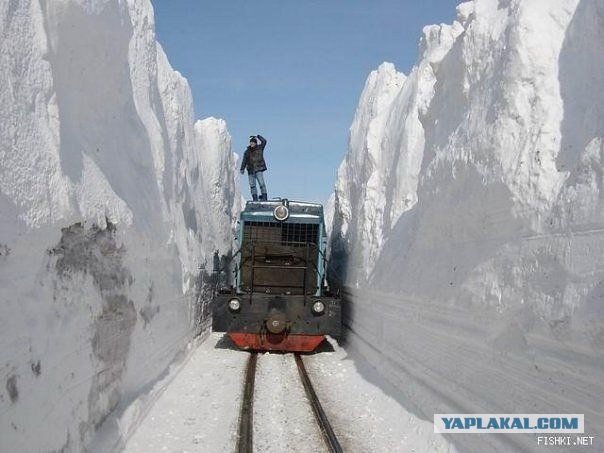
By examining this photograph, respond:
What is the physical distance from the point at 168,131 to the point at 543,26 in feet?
26.0

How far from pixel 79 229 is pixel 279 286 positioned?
6.30m

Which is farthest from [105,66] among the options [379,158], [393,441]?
[379,158]

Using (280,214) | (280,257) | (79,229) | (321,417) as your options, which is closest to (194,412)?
(321,417)

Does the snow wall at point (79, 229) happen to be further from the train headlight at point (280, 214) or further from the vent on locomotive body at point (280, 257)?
the train headlight at point (280, 214)

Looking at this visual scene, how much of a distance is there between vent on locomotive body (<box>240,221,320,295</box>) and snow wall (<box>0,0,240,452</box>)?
167 centimetres

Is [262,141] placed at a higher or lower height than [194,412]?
higher

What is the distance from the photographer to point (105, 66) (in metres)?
6.64

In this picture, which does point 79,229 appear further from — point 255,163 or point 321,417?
point 255,163

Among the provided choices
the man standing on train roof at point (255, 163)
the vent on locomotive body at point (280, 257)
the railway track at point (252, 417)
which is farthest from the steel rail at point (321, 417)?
the man standing on train roof at point (255, 163)

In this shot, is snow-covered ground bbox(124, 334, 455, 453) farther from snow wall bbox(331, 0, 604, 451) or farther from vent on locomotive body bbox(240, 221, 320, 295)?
vent on locomotive body bbox(240, 221, 320, 295)

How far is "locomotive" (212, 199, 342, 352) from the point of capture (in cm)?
988

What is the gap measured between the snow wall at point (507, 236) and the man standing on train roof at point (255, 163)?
5654mm

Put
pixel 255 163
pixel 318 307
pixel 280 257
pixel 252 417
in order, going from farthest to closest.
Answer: pixel 255 163 < pixel 280 257 < pixel 318 307 < pixel 252 417

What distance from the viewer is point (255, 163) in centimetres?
1398
